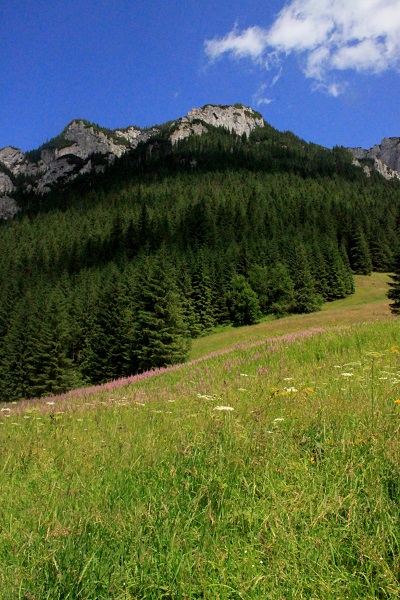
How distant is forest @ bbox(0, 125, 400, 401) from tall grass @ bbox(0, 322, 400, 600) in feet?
98.9

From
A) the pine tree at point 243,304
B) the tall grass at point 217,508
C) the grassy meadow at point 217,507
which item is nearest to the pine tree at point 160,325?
the grassy meadow at point 217,507

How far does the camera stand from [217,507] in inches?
96.3

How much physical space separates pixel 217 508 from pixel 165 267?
35.3 m

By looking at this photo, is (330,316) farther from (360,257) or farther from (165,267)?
(360,257)

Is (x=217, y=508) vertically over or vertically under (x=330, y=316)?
over

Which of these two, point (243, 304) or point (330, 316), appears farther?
point (243, 304)

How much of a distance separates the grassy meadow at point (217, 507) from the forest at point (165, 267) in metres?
30.1

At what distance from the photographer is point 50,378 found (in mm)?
42312

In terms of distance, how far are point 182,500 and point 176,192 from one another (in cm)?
16996

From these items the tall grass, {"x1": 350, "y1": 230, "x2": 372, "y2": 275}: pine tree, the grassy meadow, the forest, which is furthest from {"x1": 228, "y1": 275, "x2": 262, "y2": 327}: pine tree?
the tall grass

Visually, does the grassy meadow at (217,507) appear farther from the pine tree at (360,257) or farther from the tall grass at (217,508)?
the pine tree at (360,257)

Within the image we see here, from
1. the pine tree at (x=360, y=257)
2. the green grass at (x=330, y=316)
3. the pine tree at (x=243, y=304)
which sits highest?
the pine tree at (x=360, y=257)

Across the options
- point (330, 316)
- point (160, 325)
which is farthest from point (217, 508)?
point (330, 316)

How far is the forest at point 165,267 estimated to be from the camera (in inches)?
1695
